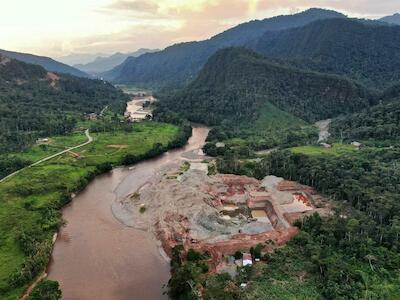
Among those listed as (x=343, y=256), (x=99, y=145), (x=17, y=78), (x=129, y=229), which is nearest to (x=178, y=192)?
(x=129, y=229)

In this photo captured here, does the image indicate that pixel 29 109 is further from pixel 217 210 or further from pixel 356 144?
pixel 356 144

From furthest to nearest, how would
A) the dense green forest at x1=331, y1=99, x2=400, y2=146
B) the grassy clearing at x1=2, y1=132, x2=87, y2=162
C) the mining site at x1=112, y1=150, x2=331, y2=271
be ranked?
1. the dense green forest at x1=331, y1=99, x2=400, y2=146
2. the grassy clearing at x1=2, y1=132, x2=87, y2=162
3. the mining site at x1=112, y1=150, x2=331, y2=271

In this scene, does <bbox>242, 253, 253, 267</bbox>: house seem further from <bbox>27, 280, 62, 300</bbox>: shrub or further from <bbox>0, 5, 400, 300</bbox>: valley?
<bbox>27, 280, 62, 300</bbox>: shrub

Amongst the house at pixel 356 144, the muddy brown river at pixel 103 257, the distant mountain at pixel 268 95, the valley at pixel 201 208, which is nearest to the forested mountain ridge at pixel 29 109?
the valley at pixel 201 208

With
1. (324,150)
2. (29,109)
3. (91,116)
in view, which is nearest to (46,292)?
(324,150)

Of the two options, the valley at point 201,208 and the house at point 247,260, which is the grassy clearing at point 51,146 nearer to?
the valley at point 201,208

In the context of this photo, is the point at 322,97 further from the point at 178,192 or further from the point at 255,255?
the point at 255,255

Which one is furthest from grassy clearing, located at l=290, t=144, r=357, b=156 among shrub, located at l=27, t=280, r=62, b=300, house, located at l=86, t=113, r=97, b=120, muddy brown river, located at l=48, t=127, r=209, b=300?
house, located at l=86, t=113, r=97, b=120
